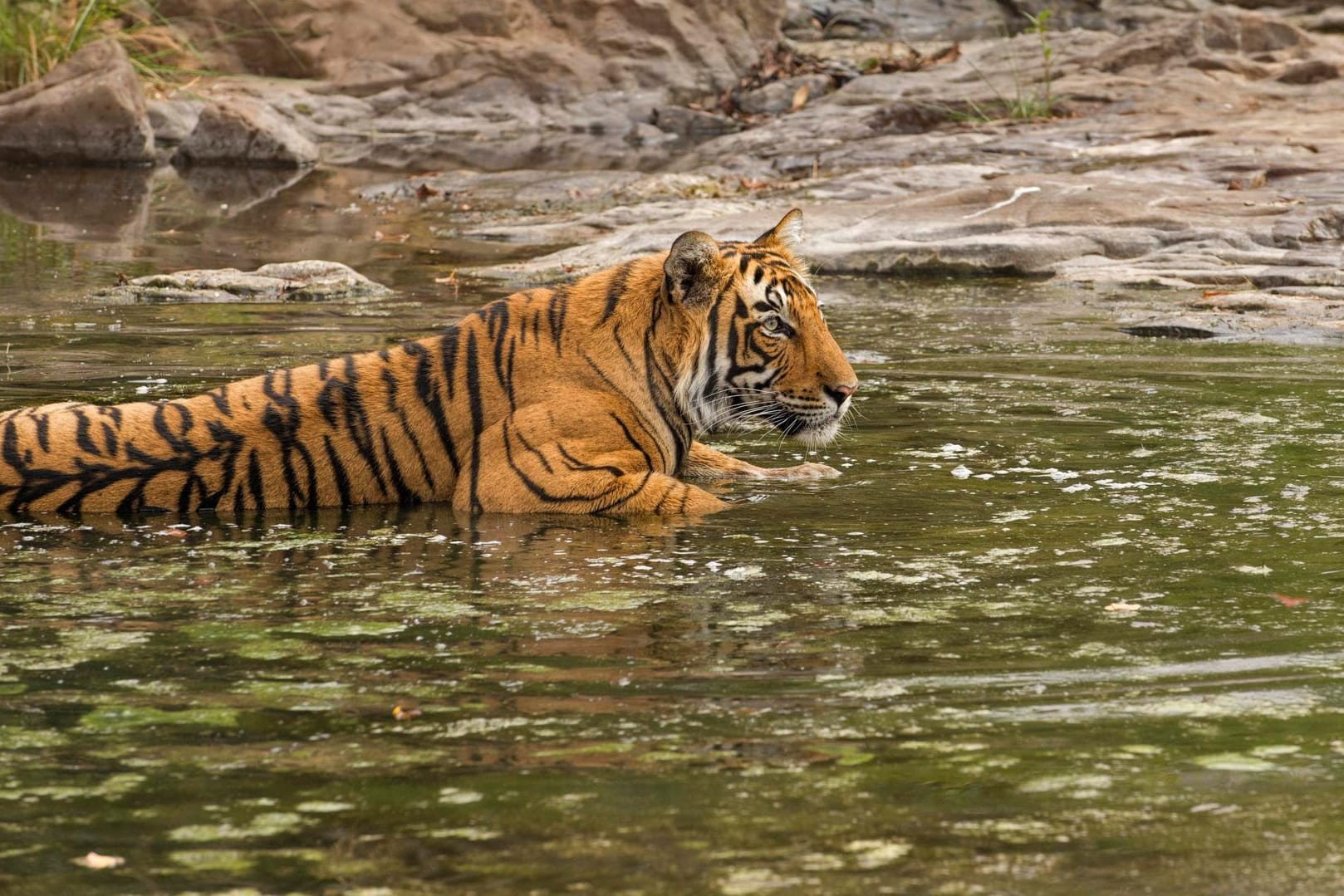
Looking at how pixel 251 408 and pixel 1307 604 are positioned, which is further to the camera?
pixel 251 408

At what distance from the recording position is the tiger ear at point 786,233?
5.80 metres

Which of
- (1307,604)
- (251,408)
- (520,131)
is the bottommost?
(1307,604)

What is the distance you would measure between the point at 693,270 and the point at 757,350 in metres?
0.31

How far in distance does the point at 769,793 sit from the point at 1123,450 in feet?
11.3

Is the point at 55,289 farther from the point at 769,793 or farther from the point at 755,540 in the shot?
the point at 769,793

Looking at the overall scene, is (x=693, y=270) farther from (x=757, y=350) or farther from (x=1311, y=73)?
(x=1311, y=73)

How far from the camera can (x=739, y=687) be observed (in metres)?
3.67

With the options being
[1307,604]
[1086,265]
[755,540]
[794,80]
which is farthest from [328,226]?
[1307,604]

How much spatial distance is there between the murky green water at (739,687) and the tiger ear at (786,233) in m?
0.78

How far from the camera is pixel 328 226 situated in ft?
43.7

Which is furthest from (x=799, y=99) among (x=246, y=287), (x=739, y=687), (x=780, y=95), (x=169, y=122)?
(x=739, y=687)

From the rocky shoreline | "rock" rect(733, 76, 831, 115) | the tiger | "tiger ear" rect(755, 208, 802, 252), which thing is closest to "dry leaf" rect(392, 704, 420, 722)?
the tiger

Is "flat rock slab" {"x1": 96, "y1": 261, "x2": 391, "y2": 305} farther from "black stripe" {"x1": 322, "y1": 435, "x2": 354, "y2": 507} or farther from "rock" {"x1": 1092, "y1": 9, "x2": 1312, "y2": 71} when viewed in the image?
"rock" {"x1": 1092, "y1": 9, "x2": 1312, "y2": 71}

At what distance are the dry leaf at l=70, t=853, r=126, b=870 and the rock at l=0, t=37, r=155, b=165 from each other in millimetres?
13986
